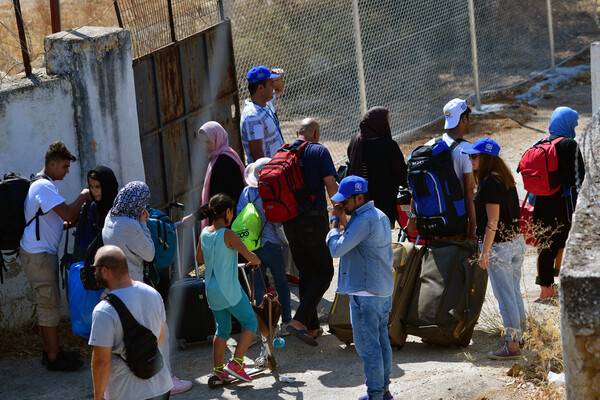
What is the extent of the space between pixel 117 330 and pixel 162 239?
1.92 m

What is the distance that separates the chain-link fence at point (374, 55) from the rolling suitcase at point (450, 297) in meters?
4.90

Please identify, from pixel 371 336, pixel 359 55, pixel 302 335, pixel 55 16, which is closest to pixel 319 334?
pixel 302 335

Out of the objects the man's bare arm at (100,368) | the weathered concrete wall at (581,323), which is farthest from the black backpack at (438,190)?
the man's bare arm at (100,368)

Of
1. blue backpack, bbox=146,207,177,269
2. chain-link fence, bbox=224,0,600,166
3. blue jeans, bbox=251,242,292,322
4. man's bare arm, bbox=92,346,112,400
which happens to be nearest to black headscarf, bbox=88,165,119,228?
blue backpack, bbox=146,207,177,269

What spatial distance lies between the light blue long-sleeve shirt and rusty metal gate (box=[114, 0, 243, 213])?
309 cm

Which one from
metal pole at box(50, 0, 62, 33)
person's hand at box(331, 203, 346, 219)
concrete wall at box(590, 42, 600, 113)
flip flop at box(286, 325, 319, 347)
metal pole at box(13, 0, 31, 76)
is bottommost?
flip flop at box(286, 325, 319, 347)

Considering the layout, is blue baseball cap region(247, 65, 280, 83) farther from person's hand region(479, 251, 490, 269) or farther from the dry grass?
the dry grass

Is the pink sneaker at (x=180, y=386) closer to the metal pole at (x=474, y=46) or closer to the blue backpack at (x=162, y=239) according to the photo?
the blue backpack at (x=162, y=239)

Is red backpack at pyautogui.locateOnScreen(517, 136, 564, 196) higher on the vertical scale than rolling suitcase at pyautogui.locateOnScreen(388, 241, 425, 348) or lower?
higher

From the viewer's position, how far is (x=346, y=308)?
6.03m

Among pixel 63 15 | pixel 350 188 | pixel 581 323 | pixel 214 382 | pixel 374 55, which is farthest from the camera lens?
pixel 63 15

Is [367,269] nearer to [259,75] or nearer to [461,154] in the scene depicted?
[461,154]

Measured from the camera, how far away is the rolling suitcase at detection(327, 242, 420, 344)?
234 inches

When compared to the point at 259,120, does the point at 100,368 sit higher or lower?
lower
